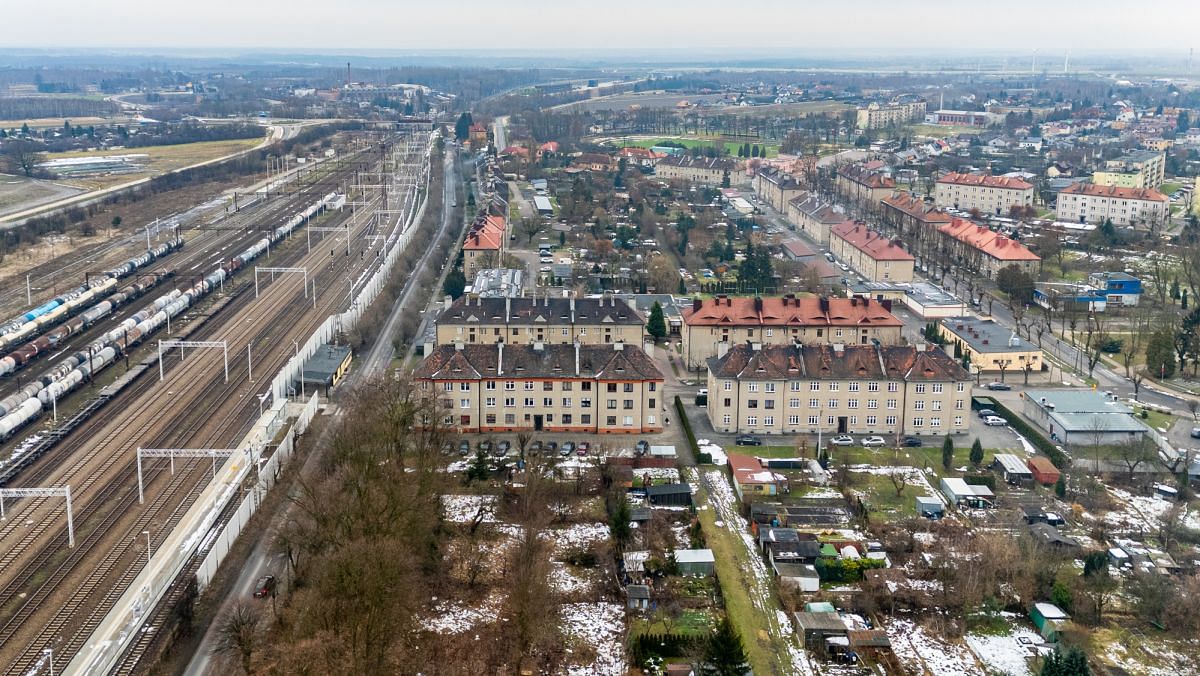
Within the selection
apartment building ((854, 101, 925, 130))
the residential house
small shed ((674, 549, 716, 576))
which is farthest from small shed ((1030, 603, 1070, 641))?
apartment building ((854, 101, 925, 130))

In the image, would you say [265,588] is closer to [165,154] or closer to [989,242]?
[989,242]

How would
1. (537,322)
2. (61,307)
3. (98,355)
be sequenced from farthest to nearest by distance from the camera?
(61,307)
(537,322)
(98,355)

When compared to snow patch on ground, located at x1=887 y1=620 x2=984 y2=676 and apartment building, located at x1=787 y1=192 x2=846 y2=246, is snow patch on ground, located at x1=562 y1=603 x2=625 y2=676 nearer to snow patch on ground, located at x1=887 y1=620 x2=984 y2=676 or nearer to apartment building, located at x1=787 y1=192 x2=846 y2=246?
snow patch on ground, located at x1=887 y1=620 x2=984 y2=676

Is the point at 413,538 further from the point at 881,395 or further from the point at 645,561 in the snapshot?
the point at 881,395

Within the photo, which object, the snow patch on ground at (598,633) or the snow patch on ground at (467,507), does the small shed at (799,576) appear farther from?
the snow patch on ground at (467,507)

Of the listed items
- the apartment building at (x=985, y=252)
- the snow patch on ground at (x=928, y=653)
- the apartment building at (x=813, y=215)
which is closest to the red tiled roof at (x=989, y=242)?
the apartment building at (x=985, y=252)

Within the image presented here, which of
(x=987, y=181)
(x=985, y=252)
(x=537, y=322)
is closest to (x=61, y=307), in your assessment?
(x=537, y=322)
